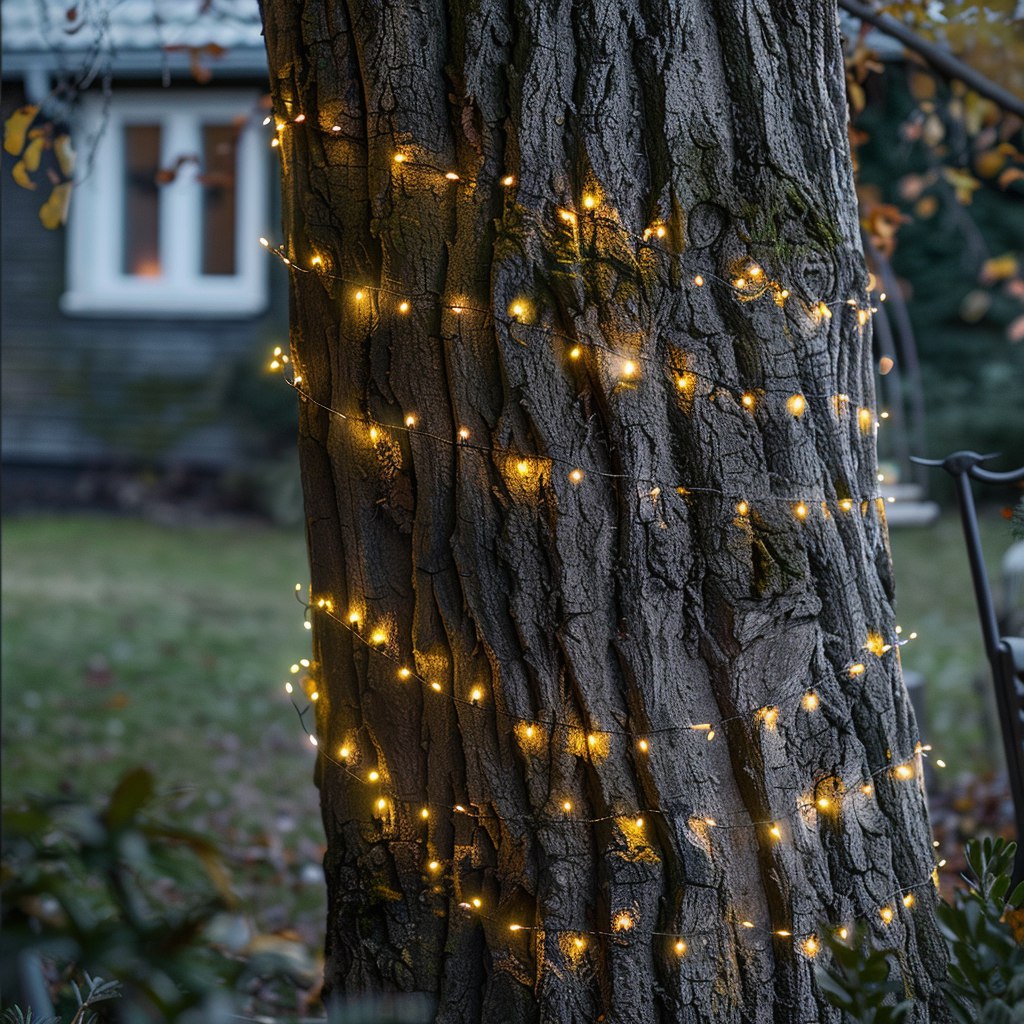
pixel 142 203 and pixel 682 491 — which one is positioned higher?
pixel 142 203

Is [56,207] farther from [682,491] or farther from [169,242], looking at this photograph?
[169,242]

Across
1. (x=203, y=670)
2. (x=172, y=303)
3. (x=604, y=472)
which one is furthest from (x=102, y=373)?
(x=604, y=472)

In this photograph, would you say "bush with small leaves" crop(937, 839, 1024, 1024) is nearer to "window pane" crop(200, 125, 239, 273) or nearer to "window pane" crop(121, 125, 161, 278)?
"window pane" crop(200, 125, 239, 273)

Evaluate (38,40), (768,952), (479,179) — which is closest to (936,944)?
(768,952)

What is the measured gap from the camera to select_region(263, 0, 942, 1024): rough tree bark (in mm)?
1847

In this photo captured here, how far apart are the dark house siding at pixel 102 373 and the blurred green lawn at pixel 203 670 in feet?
3.56

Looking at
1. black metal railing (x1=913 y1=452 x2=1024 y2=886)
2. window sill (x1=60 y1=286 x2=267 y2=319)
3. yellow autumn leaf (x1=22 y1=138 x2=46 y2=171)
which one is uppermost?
Result: window sill (x1=60 y1=286 x2=267 y2=319)

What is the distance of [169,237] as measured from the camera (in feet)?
33.7

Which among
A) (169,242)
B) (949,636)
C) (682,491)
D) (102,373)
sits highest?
(169,242)

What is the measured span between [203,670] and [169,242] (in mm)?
5418

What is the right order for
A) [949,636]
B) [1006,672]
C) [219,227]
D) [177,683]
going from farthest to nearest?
[219,227] → [949,636] → [177,683] → [1006,672]

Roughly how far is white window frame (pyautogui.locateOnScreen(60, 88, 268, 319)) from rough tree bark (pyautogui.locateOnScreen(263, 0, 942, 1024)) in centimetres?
856

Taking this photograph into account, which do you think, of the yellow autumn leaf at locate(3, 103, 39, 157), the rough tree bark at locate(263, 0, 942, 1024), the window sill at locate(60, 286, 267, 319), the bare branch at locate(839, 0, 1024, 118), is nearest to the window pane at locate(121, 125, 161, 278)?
the window sill at locate(60, 286, 267, 319)

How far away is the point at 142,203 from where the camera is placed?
1034 centimetres
